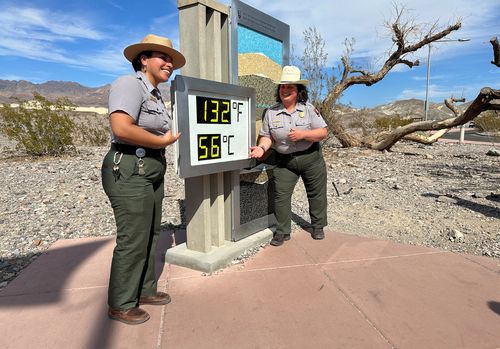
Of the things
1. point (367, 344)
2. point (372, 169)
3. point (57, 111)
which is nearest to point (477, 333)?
point (367, 344)

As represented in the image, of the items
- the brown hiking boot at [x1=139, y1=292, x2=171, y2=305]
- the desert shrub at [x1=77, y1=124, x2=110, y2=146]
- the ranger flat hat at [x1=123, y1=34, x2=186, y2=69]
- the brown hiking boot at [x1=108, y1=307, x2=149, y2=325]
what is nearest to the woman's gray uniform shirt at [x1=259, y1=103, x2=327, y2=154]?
the ranger flat hat at [x1=123, y1=34, x2=186, y2=69]

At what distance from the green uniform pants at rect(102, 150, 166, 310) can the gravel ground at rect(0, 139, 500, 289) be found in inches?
55.2

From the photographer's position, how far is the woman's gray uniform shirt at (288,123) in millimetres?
3617

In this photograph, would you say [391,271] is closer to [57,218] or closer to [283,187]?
[283,187]

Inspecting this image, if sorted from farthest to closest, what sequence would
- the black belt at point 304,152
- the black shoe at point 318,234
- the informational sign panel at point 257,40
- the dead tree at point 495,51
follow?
the dead tree at point 495,51 < the black shoe at point 318,234 < the black belt at point 304,152 < the informational sign panel at point 257,40

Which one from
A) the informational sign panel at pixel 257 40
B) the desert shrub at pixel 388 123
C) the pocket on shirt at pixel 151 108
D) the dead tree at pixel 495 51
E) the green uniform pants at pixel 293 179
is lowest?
the green uniform pants at pixel 293 179

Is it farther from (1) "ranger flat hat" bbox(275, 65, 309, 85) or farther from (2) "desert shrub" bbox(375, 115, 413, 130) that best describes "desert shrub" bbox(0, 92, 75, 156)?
(2) "desert shrub" bbox(375, 115, 413, 130)

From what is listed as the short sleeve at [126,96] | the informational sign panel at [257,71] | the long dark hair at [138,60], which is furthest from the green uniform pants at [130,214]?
the informational sign panel at [257,71]

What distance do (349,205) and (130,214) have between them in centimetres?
404

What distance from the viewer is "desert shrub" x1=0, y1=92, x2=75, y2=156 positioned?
9695 millimetres

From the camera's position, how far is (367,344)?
88.6 inches

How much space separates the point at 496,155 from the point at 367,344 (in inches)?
445

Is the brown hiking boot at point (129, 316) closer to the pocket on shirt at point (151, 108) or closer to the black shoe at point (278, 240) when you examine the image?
the pocket on shirt at point (151, 108)

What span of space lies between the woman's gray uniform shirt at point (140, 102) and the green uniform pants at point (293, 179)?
167cm
